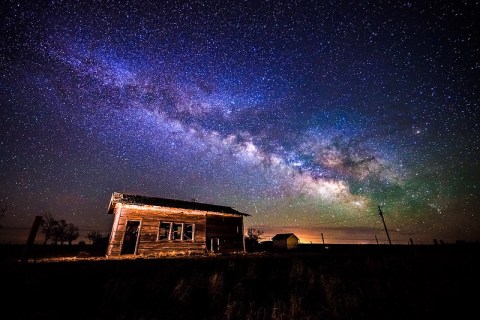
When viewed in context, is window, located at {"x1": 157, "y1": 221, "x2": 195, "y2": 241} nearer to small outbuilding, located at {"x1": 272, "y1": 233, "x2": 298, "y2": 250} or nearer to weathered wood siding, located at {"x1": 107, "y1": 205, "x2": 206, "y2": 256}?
weathered wood siding, located at {"x1": 107, "y1": 205, "x2": 206, "y2": 256}

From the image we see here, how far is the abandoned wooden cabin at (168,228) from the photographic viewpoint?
58.0 feet

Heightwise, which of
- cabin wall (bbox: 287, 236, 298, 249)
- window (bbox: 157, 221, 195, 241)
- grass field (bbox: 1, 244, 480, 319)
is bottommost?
grass field (bbox: 1, 244, 480, 319)

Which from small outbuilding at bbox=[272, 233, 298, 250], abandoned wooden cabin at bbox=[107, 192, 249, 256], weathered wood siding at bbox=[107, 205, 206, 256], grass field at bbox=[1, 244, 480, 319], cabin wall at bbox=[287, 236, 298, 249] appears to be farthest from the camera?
cabin wall at bbox=[287, 236, 298, 249]

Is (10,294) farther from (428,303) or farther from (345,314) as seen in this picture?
(428,303)

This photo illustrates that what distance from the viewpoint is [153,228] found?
1872cm

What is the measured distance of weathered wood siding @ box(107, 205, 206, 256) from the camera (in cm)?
1727

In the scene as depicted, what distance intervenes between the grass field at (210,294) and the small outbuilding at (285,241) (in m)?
50.4

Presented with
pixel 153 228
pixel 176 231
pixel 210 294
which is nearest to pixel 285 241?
pixel 176 231

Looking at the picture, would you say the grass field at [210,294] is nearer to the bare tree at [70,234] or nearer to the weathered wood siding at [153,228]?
the weathered wood siding at [153,228]

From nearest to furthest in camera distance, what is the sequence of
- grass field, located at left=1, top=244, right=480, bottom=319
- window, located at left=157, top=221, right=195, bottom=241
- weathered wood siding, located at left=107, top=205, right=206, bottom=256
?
grass field, located at left=1, top=244, right=480, bottom=319 → weathered wood siding, located at left=107, top=205, right=206, bottom=256 → window, located at left=157, top=221, right=195, bottom=241

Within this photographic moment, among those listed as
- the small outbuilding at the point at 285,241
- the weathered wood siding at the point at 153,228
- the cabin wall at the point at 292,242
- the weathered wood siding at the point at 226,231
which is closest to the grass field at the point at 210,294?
the weathered wood siding at the point at 153,228

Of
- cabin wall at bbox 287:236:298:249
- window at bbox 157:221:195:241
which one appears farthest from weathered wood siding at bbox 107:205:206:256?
cabin wall at bbox 287:236:298:249

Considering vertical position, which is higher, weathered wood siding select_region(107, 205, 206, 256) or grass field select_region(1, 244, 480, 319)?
weathered wood siding select_region(107, 205, 206, 256)

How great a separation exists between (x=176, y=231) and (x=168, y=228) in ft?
2.61
